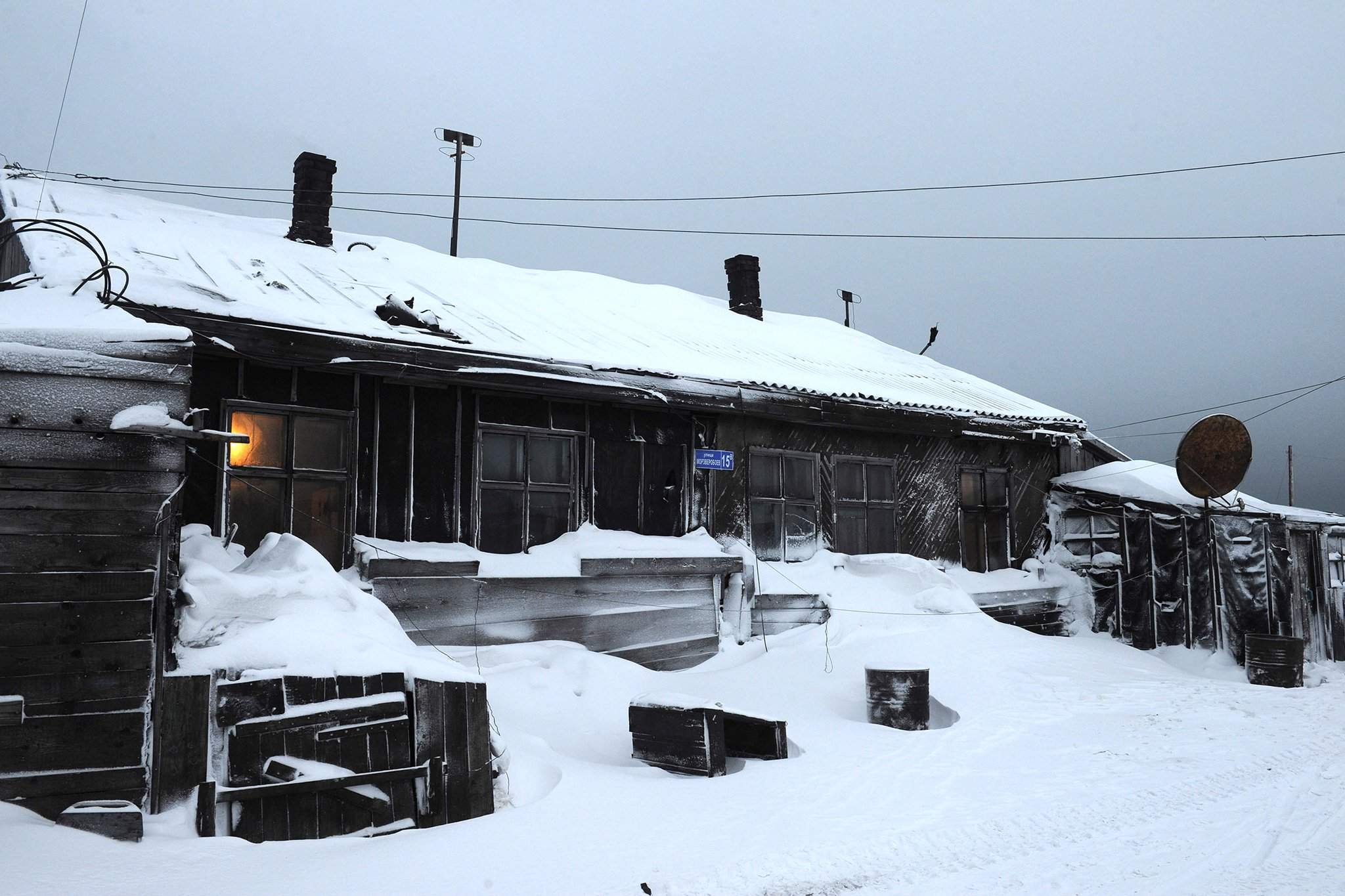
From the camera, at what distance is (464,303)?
1135cm

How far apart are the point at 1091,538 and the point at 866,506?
4005mm

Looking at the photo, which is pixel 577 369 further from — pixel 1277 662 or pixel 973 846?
pixel 1277 662

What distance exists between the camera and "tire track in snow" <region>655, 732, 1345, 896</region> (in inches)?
187

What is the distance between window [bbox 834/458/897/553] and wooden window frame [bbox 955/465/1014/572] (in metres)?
1.37

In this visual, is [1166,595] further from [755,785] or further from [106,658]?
[106,658]

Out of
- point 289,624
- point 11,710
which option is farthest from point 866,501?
point 11,710

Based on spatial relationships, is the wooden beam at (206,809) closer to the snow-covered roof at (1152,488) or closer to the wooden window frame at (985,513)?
the wooden window frame at (985,513)

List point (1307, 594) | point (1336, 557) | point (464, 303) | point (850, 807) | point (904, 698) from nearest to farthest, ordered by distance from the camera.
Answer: point (850, 807)
point (904, 698)
point (464, 303)
point (1307, 594)
point (1336, 557)

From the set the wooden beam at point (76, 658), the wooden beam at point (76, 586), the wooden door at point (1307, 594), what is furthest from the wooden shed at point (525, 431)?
the wooden door at point (1307, 594)

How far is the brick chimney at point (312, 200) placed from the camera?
12656mm

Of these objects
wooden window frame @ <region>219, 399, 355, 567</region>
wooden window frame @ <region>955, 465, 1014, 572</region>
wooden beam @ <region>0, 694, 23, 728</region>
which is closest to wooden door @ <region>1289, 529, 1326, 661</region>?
wooden window frame @ <region>955, 465, 1014, 572</region>

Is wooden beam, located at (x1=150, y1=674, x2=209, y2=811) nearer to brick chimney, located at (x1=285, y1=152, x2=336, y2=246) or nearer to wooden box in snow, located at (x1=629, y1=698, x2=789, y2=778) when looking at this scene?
wooden box in snow, located at (x1=629, y1=698, x2=789, y2=778)

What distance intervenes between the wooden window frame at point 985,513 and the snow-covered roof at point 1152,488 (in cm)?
105

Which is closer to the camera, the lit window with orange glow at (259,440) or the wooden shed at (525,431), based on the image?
the lit window with orange glow at (259,440)
